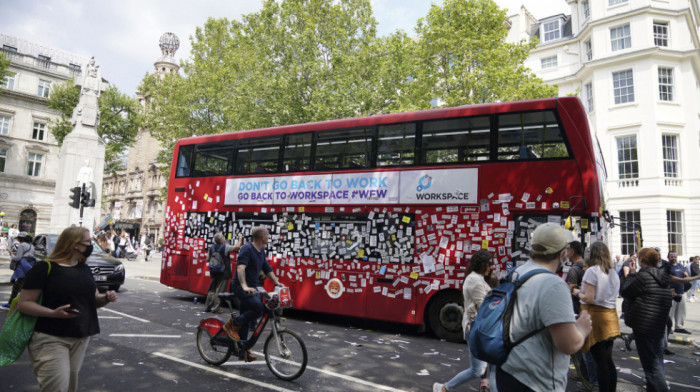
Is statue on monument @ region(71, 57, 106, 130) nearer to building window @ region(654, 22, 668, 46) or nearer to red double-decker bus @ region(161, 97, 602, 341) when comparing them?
red double-decker bus @ region(161, 97, 602, 341)

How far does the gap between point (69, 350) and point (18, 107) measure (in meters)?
52.3

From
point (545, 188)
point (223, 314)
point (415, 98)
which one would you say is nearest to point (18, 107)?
point (415, 98)

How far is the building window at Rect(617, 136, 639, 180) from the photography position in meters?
23.1

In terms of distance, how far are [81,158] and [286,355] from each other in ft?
73.2

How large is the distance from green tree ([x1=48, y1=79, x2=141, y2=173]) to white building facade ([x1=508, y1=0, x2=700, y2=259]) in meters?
34.5

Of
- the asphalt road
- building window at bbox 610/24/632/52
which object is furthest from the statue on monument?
building window at bbox 610/24/632/52

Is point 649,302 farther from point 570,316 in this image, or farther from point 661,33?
point 661,33

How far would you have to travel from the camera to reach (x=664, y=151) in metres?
22.7

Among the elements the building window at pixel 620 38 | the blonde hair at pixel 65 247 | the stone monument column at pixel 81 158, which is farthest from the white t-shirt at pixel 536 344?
the building window at pixel 620 38

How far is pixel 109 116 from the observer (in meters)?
37.4

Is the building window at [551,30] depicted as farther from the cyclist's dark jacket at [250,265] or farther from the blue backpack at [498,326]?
the blue backpack at [498,326]

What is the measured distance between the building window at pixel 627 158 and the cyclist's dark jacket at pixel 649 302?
845 inches

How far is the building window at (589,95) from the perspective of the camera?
2557 cm

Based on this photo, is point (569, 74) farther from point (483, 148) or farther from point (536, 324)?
point (536, 324)
